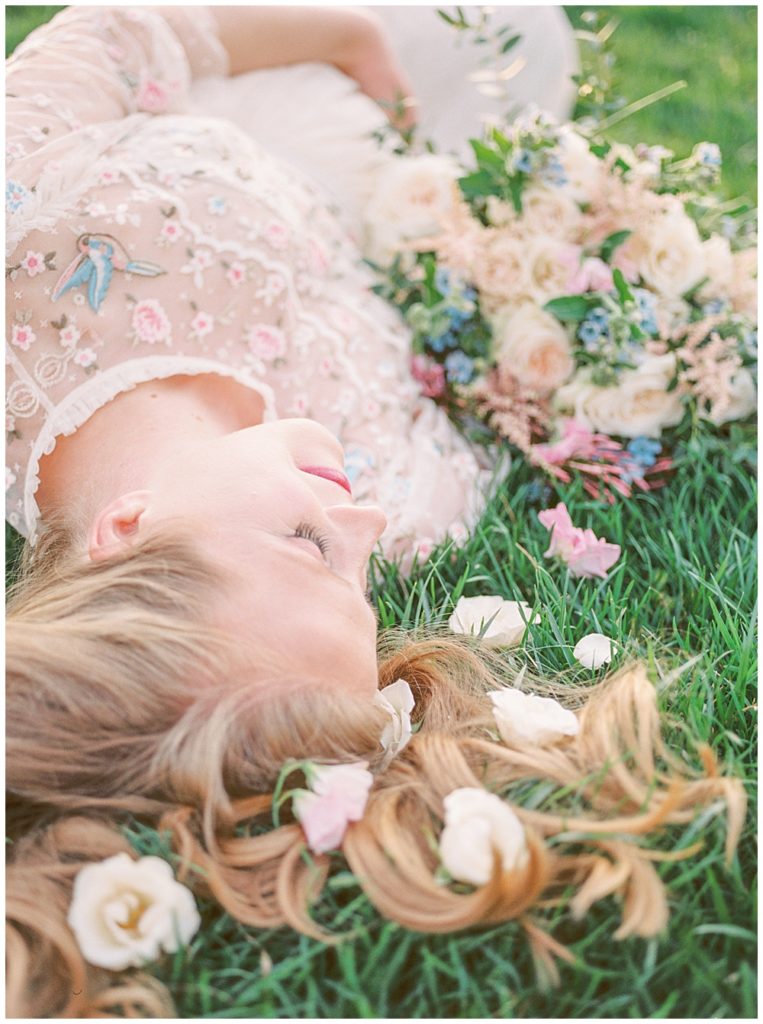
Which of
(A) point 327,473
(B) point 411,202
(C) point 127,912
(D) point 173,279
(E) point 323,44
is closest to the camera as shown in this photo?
(C) point 127,912

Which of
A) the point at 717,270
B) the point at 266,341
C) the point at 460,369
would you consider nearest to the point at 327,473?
the point at 266,341

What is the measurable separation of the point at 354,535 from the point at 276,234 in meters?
0.81

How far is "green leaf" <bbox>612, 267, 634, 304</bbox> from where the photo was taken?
6.63 ft

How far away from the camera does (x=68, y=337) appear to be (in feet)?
5.75

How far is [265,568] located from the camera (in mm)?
1390

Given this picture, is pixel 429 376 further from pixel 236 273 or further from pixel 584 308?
pixel 236 273

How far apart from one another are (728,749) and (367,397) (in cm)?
103

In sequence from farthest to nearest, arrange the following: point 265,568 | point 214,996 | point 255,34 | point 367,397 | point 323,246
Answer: point 255,34
point 323,246
point 367,397
point 265,568
point 214,996

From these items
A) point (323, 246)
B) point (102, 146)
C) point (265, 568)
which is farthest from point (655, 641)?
point (102, 146)

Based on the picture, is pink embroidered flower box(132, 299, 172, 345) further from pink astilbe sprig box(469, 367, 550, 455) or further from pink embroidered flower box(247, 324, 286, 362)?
pink astilbe sprig box(469, 367, 550, 455)

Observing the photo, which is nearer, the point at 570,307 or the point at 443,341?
the point at 570,307

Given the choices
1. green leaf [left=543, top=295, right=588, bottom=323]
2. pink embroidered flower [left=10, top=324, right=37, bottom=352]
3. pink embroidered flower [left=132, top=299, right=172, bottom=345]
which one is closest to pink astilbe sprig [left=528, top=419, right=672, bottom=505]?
green leaf [left=543, top=295, right=588, bottom=323]

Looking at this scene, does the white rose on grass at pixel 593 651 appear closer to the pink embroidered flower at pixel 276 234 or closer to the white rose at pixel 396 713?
the white rose at pixel 396 713

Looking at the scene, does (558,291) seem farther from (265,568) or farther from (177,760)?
(177,760)
